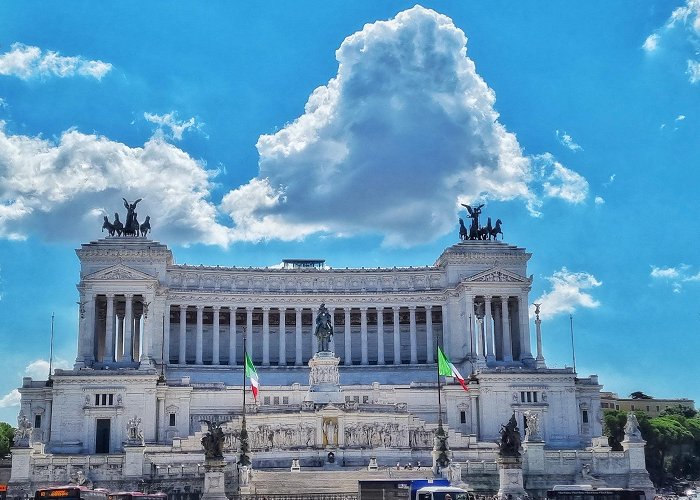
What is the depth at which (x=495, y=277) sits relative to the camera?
376ft

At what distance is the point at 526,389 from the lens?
10275 centimetres

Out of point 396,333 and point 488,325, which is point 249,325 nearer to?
point 396,333

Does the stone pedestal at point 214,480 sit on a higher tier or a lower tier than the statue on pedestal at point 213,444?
lower

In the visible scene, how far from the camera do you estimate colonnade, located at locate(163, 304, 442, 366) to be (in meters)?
119

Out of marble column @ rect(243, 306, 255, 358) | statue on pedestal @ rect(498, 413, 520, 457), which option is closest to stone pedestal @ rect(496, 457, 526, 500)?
statue on pedestal @ rect(498, 413, 520, 457)

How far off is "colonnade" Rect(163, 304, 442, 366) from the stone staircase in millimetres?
38354

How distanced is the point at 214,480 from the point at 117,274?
168ft

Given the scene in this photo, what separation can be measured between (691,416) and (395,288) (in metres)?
64.0

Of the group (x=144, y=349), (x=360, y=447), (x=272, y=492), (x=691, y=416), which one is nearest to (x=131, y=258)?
(x=144, y=349)

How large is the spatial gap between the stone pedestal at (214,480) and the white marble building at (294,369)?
651 inches

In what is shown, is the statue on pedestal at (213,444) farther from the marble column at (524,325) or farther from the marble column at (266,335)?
the marble column at (524,325)

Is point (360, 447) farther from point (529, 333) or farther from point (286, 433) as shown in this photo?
point (529, 333)

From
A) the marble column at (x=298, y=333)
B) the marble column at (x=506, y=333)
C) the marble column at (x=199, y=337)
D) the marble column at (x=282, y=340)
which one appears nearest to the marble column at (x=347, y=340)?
the marble column at (x=298, y=333)

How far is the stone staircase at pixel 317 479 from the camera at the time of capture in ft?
243
